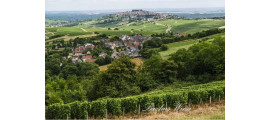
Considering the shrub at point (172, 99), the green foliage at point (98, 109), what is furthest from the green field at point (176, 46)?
the green foliage at point (98, 109)

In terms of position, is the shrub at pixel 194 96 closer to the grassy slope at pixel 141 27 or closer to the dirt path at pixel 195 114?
the dirt path at pixel 195 114

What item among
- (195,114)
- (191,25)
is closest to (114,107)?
(195,114)

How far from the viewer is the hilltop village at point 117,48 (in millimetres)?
10461

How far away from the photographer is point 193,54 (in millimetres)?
13672

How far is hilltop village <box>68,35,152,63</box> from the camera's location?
1046cm

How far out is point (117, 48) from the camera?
447 inches

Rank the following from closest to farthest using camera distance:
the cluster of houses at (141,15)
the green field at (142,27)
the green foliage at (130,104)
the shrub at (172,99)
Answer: the green foliage at (130,104) → the shrub at (172,99) → the cluster of houses at (141,15) → the green field at (142,27)

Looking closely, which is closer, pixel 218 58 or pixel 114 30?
pixel 114 30

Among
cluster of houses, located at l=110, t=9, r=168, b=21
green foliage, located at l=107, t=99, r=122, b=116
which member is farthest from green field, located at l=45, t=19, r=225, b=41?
green foliage, located at l=107, t=99, r=122, b=116

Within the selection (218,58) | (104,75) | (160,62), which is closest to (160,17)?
(160,62)

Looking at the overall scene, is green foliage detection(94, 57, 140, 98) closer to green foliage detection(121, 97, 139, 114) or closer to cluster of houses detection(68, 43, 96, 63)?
cluster of houses detection(68, 43, 96, 63)

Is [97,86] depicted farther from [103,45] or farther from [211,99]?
[211,99]
